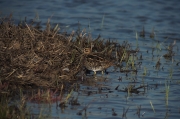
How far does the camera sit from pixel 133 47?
12875 millimetres

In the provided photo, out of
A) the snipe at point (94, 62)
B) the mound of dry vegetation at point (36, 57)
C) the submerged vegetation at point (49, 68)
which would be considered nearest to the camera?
the submerged vegetation at point (49, 68)

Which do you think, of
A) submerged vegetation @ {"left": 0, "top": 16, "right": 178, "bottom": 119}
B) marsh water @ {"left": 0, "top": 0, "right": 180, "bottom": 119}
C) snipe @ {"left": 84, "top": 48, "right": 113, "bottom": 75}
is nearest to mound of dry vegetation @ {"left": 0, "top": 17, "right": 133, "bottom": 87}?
submerged vegetation @ {"left": 0, "top": 16, "right": 178, "bottom": 119}

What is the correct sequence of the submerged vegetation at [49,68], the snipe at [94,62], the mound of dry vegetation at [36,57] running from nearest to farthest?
the submerged vegetation at [49,68], the mound of dry vegetation at [36,57], the snipe at [94,62]

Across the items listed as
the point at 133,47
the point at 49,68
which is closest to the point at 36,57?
the point at 49,68

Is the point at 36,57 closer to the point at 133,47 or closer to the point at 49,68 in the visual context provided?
the point at 49,68

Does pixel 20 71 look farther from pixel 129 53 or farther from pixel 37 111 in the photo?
pixel 129 53

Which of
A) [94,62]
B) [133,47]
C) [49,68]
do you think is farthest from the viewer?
[133,47]

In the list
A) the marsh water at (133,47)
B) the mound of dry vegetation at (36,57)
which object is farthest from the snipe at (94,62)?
the marsh water at (133,47)

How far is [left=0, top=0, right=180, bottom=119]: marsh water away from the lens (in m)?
8.05

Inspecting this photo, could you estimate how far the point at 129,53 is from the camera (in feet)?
37.6

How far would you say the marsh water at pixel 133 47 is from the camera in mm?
8055

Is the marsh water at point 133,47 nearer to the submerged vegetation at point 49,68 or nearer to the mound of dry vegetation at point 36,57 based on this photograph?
the submerged vegetation at point 49,68

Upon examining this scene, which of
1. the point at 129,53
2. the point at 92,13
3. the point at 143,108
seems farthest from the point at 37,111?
the point at 92,13

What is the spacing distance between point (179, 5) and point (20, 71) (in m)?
11.5
